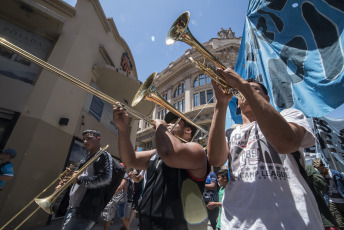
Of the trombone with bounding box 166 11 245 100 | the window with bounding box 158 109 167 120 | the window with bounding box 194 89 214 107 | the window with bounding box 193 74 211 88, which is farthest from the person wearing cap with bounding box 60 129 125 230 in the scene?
the window with bounding box 158 109 167 120

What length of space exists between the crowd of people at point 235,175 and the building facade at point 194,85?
16.7 meters

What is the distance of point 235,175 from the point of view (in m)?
1.39

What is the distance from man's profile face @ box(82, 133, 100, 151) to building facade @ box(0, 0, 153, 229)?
2.09 m

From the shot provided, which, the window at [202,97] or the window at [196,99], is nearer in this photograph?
the window at [202,97]

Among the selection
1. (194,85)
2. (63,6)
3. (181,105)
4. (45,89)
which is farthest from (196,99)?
(45,89)

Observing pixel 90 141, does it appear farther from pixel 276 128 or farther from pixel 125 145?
pixel 276 128

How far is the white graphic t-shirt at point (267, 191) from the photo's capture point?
1.07 meters

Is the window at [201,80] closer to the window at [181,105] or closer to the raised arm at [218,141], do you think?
the window at [181,105]

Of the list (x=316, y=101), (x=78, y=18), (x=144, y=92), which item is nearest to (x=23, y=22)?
(x=78, y=18)

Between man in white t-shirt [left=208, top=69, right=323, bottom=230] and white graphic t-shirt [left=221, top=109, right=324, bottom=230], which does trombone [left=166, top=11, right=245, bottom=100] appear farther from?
white graphic t-shirt [left=221, top=109, right=324, bottom=230]

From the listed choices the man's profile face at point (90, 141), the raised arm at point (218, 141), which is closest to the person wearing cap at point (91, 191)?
the man's profile face at point (90, 141)

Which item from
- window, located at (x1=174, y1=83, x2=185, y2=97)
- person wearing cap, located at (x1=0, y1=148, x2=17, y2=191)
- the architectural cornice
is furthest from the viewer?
window, located at (x1=174, y1=83, x2=185, y2=97)

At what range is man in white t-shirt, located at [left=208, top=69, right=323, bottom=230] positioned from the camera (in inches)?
42.5

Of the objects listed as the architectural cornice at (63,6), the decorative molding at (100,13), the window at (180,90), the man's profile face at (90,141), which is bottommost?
the man's profile face at (90,141)
